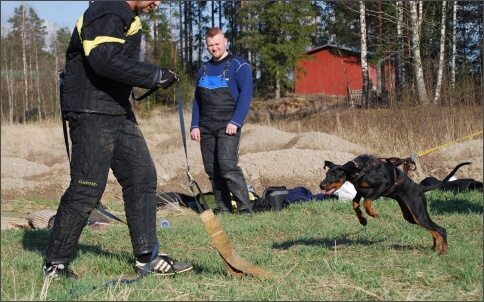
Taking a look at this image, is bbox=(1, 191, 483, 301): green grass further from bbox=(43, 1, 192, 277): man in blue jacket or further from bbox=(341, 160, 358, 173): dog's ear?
bbox=(341, 160, 358, 173): dog's ear

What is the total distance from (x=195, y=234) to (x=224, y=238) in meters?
2.18

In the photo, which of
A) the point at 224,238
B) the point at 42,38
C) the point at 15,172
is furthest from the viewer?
the point at 42,38

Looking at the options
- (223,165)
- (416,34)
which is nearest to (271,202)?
(223,165)

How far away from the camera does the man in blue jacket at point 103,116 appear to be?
455 cm

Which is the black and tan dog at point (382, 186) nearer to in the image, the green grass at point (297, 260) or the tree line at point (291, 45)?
the green grass at point (297, 260)

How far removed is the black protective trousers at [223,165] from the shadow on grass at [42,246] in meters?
2.34

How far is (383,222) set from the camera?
6941 millimetres

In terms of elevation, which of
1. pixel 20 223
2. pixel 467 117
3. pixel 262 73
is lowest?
pixel 20 223

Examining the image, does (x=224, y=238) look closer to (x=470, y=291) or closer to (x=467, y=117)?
(x=470, y=291)

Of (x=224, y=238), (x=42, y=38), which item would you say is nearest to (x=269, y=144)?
(x=224, y=238)

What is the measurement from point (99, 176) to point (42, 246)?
204cm

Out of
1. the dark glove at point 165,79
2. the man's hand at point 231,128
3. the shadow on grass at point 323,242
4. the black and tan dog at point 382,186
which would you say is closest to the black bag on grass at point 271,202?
the man's hand at point 231,128

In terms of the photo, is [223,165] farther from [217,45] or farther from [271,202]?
[217,45]

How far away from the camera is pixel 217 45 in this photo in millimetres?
8086
